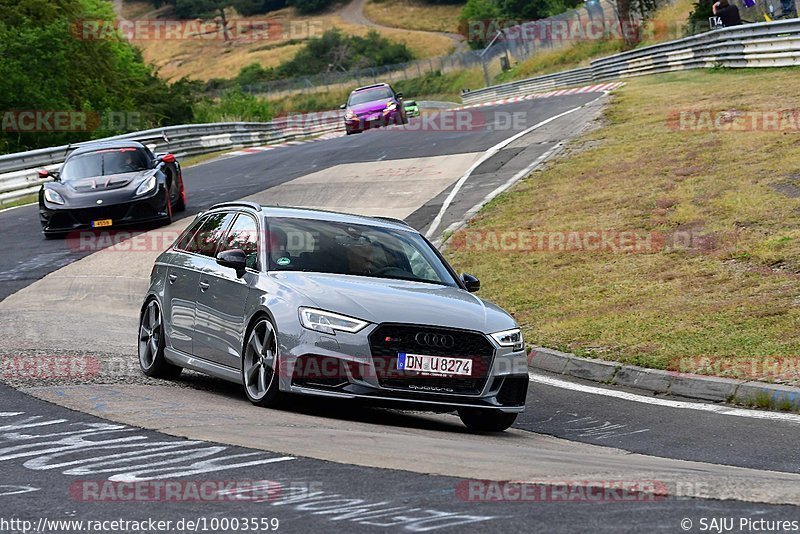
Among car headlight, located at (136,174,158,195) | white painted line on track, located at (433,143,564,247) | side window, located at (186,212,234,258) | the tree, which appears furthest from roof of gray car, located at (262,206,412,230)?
the tree

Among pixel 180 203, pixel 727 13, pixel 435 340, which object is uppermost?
pixel 727 13

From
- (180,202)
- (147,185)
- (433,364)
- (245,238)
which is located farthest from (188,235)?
(180,202)

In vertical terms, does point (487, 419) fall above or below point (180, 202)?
below

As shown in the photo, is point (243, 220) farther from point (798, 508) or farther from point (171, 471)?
point (798, 508)

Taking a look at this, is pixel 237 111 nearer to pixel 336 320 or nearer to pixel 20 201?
pixel 20 201

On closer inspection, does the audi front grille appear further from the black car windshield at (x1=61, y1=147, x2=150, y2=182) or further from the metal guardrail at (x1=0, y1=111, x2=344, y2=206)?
the metal guardrail at (x1=0, y1=111, x2=344, y2=206)

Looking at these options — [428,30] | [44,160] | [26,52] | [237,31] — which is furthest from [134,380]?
[237,31]

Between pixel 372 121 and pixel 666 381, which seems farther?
pixel 372 121

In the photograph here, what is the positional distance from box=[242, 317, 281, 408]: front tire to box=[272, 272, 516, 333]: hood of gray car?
374mm

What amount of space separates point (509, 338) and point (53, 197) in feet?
47.1

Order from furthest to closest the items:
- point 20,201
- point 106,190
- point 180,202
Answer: point 20,201 < point 180,202 < point 106,190

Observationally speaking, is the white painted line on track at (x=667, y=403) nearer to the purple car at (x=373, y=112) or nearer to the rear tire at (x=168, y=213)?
the rear tire at (x=168, y=213)

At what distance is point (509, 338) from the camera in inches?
360

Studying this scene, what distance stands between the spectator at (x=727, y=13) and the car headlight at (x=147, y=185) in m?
19.8
